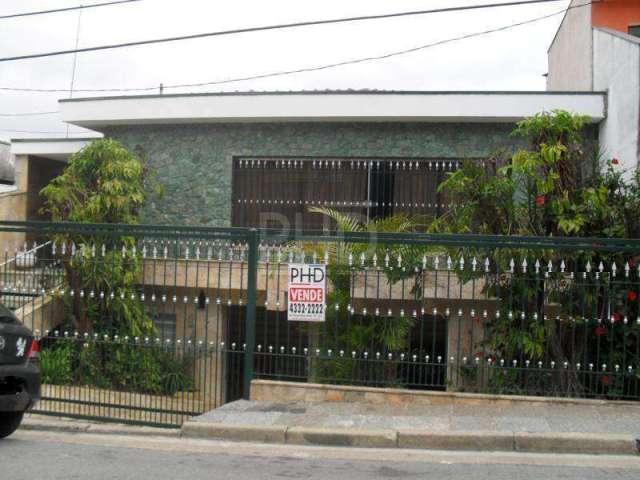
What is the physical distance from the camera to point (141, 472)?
587 cm

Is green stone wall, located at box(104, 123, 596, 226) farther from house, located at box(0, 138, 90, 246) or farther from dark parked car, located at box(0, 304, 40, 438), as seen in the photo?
dark parked car, located at box(0, 304, 40, 438)

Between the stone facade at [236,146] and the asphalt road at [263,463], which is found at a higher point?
the stone facade at [236,146]

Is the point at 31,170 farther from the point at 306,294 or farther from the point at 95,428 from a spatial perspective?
the point at 306,294

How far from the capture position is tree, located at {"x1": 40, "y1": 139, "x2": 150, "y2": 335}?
8453 mm

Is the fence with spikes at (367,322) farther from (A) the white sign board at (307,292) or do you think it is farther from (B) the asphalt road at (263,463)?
(B) the asphalt road at (263,463)

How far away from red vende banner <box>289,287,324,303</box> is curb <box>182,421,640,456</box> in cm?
156

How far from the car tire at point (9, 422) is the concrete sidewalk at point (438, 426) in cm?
155

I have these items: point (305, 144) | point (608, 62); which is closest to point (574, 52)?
point (608, 62)

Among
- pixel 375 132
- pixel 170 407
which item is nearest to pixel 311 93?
pixel 375 132

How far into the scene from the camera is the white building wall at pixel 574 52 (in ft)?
48.0

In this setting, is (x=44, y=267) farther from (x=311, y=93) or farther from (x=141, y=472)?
(x=311, y=93)

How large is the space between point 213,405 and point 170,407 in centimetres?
64

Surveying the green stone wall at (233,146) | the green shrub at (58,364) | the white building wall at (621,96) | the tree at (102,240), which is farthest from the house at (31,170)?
the white building wall at (621,96)

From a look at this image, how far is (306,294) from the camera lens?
816 centimetres
